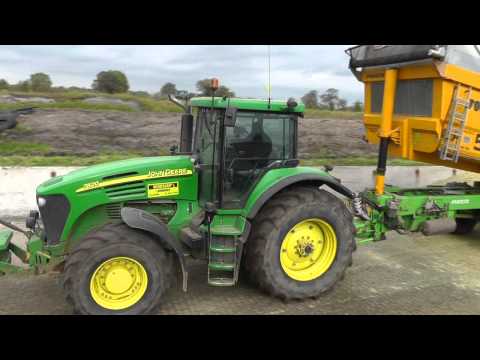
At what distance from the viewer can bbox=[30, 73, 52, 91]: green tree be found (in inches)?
812

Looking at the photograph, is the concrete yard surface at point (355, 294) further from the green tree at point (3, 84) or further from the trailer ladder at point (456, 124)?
the green tree at point (3, 84)

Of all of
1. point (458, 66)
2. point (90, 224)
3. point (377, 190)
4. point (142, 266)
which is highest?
point (458, 66)

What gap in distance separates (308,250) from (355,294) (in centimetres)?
72

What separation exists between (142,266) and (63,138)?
9.36m

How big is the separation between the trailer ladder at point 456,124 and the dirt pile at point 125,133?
6992 millimetres

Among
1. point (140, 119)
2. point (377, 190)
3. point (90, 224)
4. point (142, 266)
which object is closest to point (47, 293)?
point (90, 224)

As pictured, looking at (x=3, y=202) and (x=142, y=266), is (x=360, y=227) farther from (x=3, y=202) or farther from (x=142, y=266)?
(x=3, y=202)

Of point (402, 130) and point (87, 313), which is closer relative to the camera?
point (87, 313)

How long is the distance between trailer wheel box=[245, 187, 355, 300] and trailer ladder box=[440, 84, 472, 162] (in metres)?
1.56

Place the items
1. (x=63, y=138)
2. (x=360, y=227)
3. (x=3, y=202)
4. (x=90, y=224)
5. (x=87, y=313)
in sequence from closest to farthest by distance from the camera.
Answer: (x=87, y=313)
(x=90, y=224)
(x=360, y=227)
(x=3, y=202)
(x=63, y=138)

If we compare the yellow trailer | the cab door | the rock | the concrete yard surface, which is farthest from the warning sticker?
the rock

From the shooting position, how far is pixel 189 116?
4969mm

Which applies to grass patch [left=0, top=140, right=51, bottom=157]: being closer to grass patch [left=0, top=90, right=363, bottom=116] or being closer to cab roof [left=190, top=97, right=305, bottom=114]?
Answer: grass patch [left=0, top=90, right=363, bottom=116]

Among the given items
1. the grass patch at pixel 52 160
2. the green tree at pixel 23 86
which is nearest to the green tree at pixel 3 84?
the green tree at pixel 23 86
